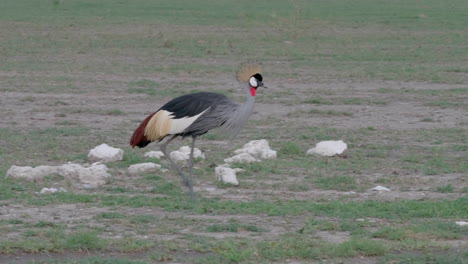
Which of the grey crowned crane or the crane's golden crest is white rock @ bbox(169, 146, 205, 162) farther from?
the crane's golden crest

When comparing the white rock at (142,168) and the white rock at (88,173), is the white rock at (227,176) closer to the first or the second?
the white rock at (142,168)

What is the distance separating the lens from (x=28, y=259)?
584 cm

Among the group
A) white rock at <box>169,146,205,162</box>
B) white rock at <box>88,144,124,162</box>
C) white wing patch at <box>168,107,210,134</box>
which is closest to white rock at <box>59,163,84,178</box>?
white rock at <box>88,144,124,162</box>

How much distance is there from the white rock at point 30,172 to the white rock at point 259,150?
210 cm

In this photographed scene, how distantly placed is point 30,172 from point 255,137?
342cm

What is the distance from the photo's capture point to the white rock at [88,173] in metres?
8.15

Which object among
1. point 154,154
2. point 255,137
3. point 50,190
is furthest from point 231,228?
point 255,137

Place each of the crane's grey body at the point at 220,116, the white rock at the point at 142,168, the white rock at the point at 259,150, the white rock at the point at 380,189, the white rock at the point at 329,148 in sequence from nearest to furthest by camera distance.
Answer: the crane's grey body at the point at 220,116 < the white rock at the point at 380,189 < the white rock at the point at 142,168 < the white rock at the point at 259,150 < the white rock at the point at 329,148

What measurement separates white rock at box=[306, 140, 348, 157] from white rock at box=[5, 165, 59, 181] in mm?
2835

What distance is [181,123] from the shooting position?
7.80 metres

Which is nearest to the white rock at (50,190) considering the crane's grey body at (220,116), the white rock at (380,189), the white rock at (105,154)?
the crane's grey body at (220,116)

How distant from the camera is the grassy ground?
6184mm

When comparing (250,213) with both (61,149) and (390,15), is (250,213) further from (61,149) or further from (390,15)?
(390,15)

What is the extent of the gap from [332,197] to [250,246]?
6.22ft
